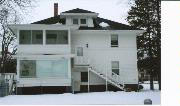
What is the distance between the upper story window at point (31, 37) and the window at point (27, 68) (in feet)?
6.53

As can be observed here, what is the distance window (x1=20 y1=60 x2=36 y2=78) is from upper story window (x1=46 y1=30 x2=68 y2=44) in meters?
2.57

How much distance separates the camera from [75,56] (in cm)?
3173

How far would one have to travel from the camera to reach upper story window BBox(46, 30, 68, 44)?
1257 inches

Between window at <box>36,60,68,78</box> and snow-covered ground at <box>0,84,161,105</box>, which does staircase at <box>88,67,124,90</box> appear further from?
snow-covered ground at <box>0,84,161,105</box>

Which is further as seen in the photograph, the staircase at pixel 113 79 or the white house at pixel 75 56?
the staircase at pixel 113 79

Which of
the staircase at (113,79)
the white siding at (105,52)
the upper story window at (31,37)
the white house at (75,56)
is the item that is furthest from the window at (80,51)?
the upper story window at (31,37)

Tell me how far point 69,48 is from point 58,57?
1.49 meters

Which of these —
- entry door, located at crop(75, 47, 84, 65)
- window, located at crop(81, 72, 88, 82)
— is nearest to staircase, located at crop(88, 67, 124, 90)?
entry door, located at crop(75, 47, 84, 65)

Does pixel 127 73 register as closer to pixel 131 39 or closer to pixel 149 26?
pixel 131 39

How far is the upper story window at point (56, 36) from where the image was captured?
3194 cm

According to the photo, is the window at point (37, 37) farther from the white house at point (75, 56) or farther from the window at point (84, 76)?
the window at point (84, 76)

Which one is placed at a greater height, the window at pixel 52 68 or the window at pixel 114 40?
the window at pixel 114 40

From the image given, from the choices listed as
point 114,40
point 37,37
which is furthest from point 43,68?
point 114,40
